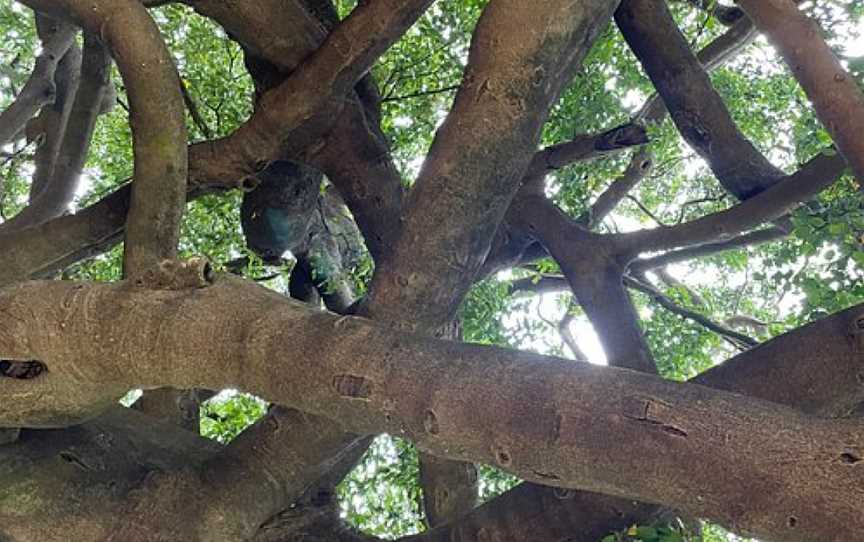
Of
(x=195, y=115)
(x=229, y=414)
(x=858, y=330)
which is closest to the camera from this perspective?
(x=858, y=330)

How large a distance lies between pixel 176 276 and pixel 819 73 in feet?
7.30

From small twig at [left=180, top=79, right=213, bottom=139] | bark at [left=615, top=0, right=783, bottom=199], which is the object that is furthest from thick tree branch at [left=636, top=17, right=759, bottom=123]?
small twig at [left=180, top=79, right=213, bottom=139]

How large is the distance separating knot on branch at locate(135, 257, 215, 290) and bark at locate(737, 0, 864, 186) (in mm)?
2095

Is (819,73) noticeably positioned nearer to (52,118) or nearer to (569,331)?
(569,331)

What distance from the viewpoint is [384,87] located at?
273 inches

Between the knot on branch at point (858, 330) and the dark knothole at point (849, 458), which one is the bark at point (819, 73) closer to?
the knot on branch at point (858, 330)

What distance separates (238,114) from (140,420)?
141 inches

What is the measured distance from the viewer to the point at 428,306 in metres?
3.58

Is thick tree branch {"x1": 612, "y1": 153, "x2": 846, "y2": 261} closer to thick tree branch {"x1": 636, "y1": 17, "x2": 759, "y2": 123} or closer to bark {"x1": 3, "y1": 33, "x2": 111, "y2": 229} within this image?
thick tree branch {"x1": 636, "y1": 17, "x2": 759, "y2": 123}

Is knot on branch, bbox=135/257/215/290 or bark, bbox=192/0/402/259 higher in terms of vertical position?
bark, bbox=192/0/402/259

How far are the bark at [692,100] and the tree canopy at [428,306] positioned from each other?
0.01m

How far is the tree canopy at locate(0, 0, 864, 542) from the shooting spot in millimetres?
2188

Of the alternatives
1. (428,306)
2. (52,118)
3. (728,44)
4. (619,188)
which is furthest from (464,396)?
(52,118)

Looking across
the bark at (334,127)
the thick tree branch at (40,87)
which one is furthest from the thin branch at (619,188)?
the thick tree branch at (40,87)
